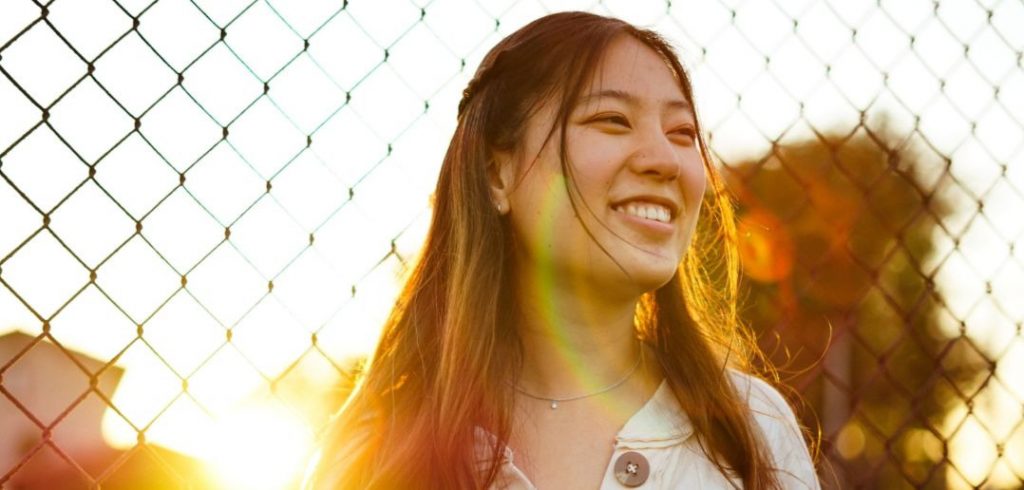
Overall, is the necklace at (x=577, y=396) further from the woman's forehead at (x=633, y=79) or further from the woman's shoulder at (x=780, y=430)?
the woman's forehead at (x=633, y=79)

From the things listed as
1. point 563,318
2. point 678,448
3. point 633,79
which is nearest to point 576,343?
point 563,318

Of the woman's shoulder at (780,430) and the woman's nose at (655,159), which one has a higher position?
the woman's nose at (655,159)

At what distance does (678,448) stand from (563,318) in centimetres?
32

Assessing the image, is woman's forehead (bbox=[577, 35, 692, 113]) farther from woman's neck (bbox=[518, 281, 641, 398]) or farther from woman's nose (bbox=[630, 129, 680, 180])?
woman's neck (bbox=[518, 281, 641, 398])

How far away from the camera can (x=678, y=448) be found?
1929 mm

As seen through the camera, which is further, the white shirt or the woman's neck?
the woman's neck

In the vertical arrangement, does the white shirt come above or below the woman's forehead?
below

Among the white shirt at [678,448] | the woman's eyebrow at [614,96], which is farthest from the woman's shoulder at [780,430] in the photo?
the woman's eyebrow at [614,96]

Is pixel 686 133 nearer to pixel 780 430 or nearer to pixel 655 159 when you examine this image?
pixel 655 159

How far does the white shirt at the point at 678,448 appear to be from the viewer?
187 centimetres

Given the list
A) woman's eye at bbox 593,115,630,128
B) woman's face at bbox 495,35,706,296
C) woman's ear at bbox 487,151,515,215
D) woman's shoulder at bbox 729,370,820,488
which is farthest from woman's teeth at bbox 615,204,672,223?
woman's shoulder at bbox 729,370,820,488

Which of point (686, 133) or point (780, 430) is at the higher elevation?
point (686, 133)

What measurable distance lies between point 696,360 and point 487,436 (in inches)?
18.3

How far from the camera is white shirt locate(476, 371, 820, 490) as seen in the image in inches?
73.7
